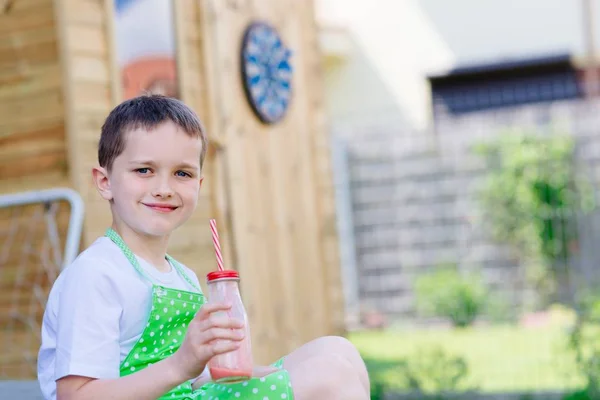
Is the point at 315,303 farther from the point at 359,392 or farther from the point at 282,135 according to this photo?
the point at 359,392

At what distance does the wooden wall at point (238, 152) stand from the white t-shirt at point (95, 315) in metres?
1.67

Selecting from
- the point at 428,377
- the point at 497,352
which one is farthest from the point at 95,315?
the point at 497,352

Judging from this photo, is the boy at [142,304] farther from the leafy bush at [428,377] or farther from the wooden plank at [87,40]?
the leafy bush at [428,377]

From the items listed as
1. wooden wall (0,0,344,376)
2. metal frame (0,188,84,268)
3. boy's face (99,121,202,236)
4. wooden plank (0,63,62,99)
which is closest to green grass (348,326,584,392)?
wooden wall (0,0,344,376)

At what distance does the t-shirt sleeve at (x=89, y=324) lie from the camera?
161cm

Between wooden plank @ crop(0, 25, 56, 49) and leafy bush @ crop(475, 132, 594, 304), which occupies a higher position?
wooden plank @ crop(0, 25, 56, 49)

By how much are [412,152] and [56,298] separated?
6.82 metres

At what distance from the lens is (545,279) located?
8.01 metres

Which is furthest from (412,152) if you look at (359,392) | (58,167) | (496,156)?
(359,392)

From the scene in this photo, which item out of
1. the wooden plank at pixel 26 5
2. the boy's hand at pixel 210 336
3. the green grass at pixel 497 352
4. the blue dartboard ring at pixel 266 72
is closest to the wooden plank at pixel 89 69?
the wooden plank at pixel 26 5

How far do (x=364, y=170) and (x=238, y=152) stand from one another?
425 centimetres

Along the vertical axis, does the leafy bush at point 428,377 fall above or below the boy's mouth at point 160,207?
below

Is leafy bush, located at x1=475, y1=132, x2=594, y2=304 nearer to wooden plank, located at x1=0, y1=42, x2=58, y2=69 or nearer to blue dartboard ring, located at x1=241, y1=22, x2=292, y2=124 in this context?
blue dartboard ring, located at x1=241, y1=22, x2=292, y2=124

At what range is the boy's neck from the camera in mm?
1796
